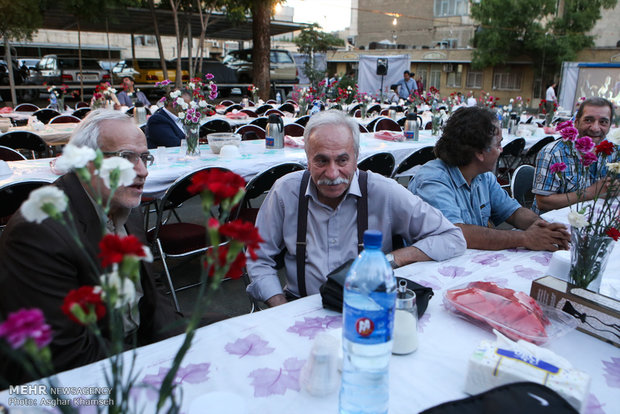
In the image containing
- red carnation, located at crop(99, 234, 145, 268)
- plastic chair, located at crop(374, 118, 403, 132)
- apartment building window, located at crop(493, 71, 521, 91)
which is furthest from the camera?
apartment building window, located at crop(493, 71, 521, 91)

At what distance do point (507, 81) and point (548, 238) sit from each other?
29173 millimetres

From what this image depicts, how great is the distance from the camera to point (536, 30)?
79.5 feet

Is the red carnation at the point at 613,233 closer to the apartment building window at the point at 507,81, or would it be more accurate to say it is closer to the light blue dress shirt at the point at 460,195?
the light blue dress shirt at the point at 460,195

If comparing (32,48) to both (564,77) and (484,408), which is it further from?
(484,408)

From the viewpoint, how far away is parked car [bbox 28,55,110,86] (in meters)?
15.7

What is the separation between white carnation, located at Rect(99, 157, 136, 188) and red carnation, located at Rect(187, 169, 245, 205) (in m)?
0.11

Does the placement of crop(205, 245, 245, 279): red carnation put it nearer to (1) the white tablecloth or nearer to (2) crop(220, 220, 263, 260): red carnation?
(2) crop(220, 220, 263, 260): red carnation

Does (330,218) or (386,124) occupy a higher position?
(386,124)

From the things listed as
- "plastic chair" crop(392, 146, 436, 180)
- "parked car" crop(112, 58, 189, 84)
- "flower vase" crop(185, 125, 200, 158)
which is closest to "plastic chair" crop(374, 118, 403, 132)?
"plastic chair" crop(392, 146, 436, 180)

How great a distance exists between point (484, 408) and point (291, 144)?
3812 millimetres

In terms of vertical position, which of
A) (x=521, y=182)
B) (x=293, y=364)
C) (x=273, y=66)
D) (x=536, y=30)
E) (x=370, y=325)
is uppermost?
(x=536, y=30)

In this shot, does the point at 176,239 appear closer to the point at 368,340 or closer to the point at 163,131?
the point at 163,131

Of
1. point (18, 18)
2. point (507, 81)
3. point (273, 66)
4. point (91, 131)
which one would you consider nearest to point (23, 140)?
point (91, 131)

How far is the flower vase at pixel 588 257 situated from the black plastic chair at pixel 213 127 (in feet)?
16.3
